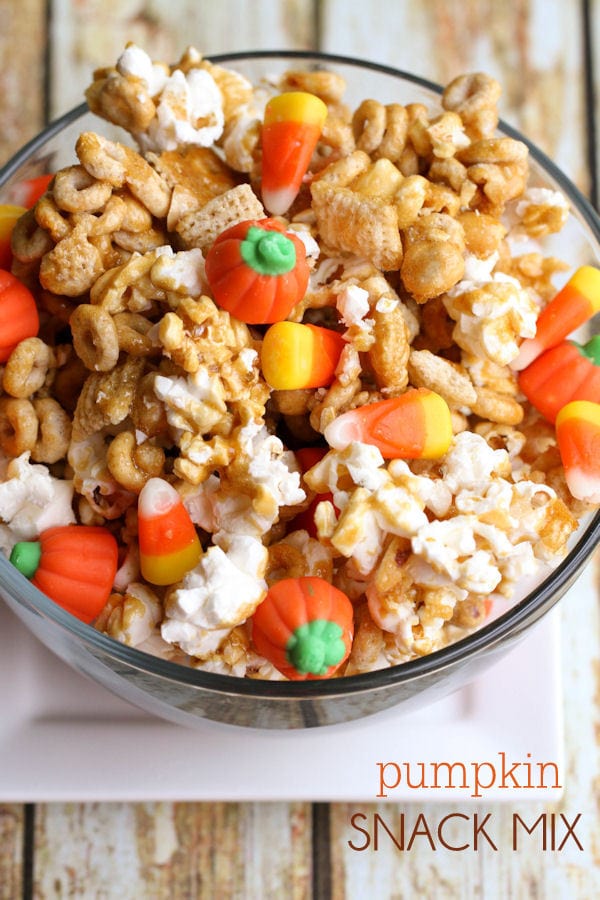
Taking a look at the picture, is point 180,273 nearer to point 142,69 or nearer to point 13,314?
point 13,314

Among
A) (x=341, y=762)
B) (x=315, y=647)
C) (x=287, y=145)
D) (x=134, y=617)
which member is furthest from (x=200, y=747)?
(x=287, y=145)

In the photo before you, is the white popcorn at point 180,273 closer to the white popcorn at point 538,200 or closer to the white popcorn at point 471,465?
the white popcorn at point 471,465

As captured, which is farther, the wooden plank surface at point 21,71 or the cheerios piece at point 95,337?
the wooden plank surface at point 21,71

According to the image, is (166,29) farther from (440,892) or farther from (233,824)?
(440,892)

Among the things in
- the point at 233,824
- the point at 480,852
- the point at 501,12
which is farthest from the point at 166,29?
the point at 480,852

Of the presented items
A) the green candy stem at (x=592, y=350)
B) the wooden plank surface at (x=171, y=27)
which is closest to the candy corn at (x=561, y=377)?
the green candy stem at (x=592, y=350)
